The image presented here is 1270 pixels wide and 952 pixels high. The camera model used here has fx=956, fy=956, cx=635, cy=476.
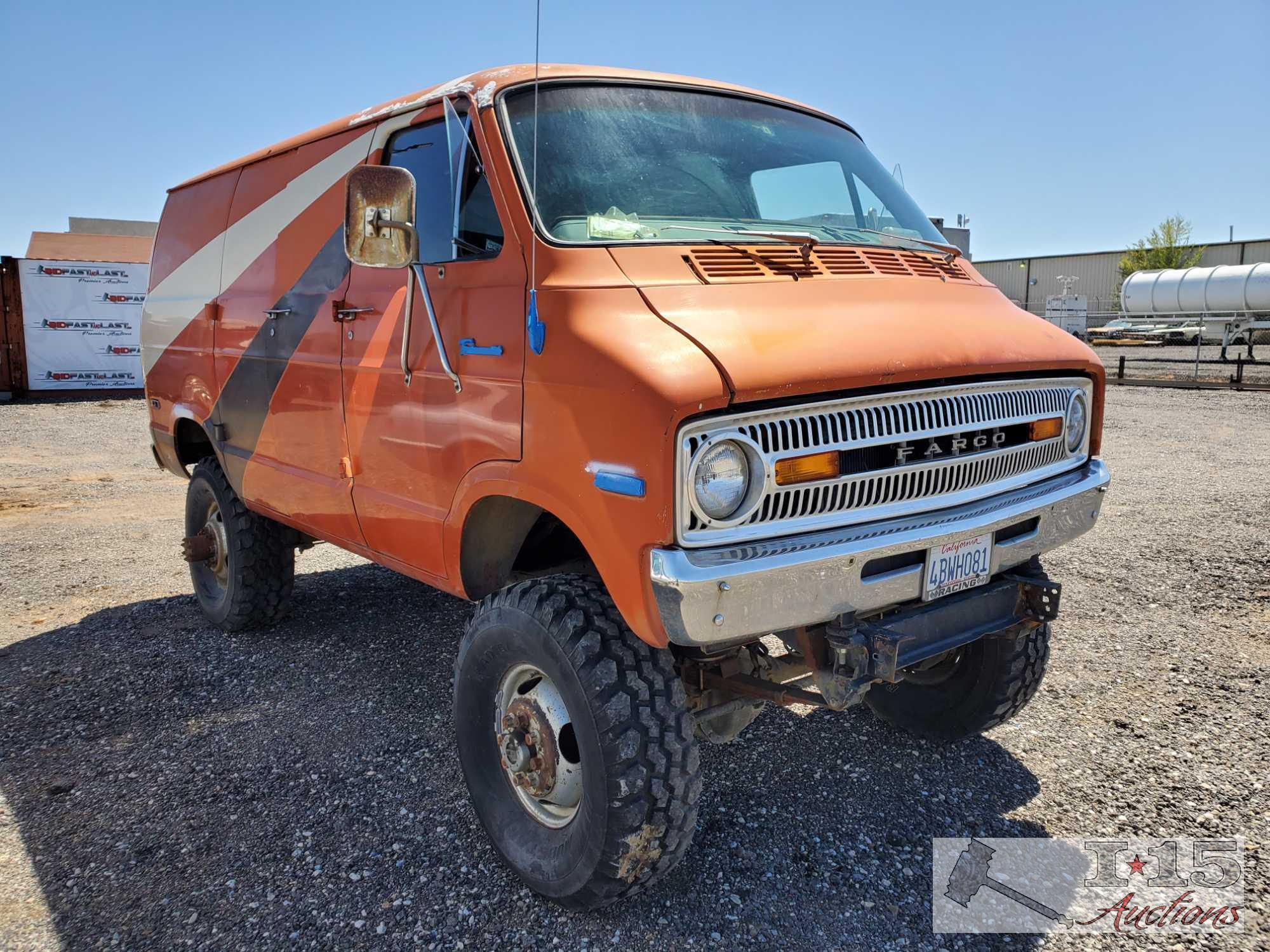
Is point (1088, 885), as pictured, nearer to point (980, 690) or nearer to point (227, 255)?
point (980, 690)

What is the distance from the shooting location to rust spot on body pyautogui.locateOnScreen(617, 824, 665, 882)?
105 inches

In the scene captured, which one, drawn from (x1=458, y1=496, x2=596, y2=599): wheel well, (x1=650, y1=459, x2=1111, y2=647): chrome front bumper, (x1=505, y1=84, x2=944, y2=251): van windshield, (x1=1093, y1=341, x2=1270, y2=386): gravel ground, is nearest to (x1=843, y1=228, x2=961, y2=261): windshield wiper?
(x1=505, y1=84, x2=944, y2=251): van windshield

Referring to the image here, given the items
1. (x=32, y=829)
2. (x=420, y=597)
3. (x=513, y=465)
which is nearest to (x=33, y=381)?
(x=420, y=597)

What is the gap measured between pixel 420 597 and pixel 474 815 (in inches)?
108

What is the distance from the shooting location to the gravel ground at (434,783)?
2.90 m

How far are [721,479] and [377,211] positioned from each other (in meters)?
1.49

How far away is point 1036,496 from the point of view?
10.2ft

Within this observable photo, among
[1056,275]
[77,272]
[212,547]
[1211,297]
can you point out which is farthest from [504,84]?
[1056,275]

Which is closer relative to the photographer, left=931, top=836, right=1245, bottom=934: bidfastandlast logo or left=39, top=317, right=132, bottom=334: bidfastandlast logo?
left=931, top=836, right=1245, bottom=934: bidfastandlast logo

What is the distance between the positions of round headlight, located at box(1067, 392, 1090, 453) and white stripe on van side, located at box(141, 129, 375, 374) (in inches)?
114

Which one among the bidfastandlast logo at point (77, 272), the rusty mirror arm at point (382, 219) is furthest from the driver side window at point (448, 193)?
the bidfastandlast logo at point (77, 272)

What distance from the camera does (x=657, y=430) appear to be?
93.7 inches

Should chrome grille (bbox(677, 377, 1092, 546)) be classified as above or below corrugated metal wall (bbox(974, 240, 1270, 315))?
below

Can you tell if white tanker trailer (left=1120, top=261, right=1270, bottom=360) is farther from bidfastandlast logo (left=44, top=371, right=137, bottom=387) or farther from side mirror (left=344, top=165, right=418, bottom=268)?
side mirror (left=344, top=165, right=418, bottom=268)
